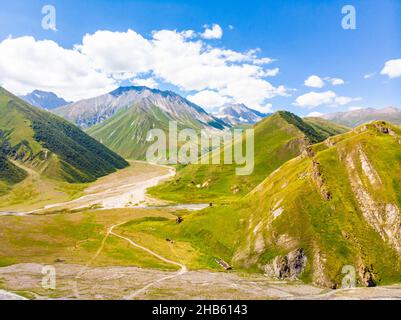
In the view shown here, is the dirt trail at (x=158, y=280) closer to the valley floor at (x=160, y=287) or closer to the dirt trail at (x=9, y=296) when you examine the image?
the valley floor at (x=160, y=287)

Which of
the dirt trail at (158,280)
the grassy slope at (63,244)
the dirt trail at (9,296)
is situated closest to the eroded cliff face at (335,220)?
the dirt trail at (158,280)

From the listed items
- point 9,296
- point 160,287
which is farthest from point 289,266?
point 9,296

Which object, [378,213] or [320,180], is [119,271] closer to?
[320,180]

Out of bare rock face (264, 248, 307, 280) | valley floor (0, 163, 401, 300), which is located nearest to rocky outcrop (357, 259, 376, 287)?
valley floor (0, 163, 401, 300)

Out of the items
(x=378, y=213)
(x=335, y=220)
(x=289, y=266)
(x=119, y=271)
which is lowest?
(x=119, y=271)
